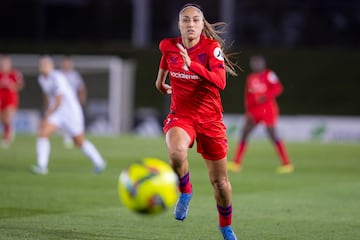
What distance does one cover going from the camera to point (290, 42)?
125ft

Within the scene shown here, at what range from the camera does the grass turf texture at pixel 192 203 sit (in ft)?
36.0

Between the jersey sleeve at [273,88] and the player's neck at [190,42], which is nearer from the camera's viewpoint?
the player's neck at [190,42]

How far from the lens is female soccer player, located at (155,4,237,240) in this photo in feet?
31.8

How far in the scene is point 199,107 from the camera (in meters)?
9.90

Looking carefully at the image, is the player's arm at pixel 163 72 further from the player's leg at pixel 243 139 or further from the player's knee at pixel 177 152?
the player's leg at pixel 243 139

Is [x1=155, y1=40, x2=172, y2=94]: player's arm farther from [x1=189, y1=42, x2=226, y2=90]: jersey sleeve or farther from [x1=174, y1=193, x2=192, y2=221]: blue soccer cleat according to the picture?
[x1=174, y1=193, x2=192, y2=221]: blue soccer cleat

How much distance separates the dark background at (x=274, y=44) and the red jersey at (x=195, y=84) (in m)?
26.8

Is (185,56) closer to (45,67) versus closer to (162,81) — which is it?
(162,81)

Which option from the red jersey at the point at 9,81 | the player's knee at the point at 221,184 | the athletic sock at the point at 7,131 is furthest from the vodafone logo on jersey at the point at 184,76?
the red jersey at the point at 9,81

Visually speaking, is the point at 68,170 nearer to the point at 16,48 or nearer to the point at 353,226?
the point at 353,226

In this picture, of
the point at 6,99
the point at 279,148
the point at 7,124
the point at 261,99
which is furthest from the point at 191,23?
the point at 6,99

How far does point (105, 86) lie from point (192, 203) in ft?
74.7

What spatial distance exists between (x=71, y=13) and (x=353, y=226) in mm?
29007

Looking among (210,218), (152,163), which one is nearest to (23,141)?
(210,218)
